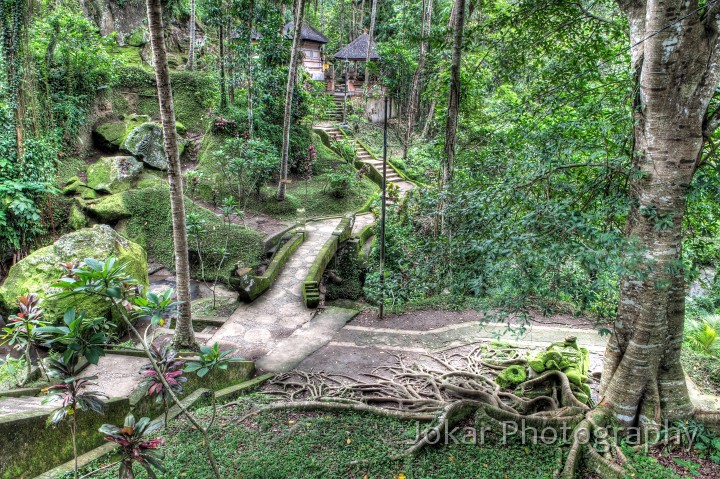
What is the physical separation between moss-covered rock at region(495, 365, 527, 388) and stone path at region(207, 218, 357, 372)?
10.5 feet

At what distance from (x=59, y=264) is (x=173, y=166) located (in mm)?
3229

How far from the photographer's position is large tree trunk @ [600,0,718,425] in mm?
3781

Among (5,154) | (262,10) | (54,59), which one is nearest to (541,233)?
(5,154)

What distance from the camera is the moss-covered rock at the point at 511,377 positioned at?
6086 mm

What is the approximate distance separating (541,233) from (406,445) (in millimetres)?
2671

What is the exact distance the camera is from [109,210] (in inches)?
460

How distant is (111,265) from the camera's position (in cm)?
309

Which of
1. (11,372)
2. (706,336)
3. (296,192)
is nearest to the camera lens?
(11,372)

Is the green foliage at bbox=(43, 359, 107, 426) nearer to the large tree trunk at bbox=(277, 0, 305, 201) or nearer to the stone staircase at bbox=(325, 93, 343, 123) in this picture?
the large tree trunk at bbox=(277, 0, 305, 201)

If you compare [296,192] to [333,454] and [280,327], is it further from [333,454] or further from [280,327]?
[333,454]

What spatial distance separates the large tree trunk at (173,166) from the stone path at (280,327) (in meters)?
0.98

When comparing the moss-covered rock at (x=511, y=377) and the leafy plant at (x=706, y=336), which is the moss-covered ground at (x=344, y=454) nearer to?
the moss-covered rock at (x=511, y=377)

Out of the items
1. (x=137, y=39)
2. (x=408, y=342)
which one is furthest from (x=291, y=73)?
(x=137, y=39)

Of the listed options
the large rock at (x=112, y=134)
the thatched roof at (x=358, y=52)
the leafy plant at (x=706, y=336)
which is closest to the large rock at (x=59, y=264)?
the large rock at (x=112, y=134)
